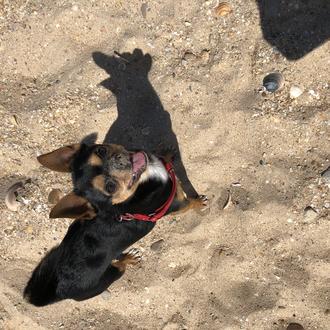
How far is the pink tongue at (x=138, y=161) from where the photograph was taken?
14.5ft

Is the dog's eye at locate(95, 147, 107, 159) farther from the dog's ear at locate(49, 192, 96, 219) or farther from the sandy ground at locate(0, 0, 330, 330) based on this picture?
the sandy ground at locate(0, 0, 330, 330)

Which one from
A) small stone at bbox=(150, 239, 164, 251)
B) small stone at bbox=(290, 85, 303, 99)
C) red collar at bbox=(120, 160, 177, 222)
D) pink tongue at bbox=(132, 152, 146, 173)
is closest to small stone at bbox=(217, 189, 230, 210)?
red collar at bbox=(120, 160, 177, 222)

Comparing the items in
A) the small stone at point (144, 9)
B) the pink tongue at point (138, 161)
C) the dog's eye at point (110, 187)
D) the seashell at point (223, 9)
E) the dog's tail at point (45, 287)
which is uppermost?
the small stone at point (144, 9)

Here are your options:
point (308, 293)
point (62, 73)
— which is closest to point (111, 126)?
point (62, 73)

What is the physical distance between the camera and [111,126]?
5.38 m

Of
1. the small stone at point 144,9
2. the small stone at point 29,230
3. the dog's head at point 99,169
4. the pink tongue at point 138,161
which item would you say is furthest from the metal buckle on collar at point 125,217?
the small stone at point 144,9

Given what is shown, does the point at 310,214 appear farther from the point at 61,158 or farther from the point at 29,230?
the point at 29,230

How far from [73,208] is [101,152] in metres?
0.65

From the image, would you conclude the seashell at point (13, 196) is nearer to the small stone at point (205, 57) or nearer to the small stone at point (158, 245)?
the small stone at point (158, 245)

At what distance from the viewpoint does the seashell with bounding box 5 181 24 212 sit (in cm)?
552

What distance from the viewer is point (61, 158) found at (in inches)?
171

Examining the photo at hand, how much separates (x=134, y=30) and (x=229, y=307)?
3331 millimetres

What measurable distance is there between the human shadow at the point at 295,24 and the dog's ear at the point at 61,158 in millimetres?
2420

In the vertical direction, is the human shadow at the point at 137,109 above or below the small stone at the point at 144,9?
below
